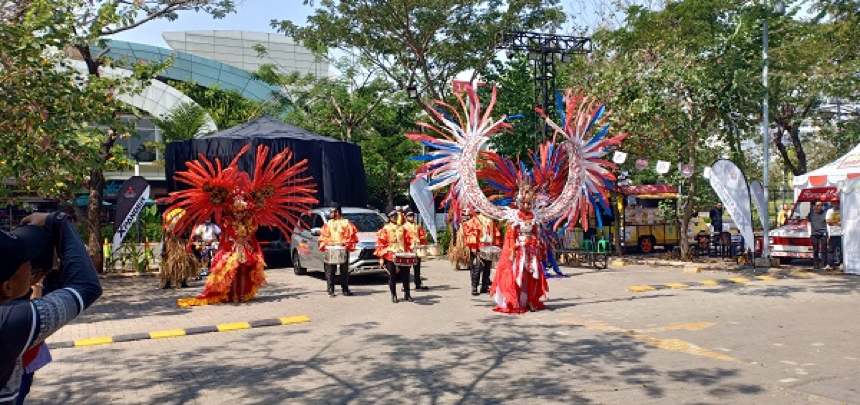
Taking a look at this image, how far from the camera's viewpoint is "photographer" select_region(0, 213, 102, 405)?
2.71 meters

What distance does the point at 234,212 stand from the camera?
12.3 meters

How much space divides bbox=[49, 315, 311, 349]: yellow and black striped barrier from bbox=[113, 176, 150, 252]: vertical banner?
280 inches

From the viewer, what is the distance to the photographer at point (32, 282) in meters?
2.71

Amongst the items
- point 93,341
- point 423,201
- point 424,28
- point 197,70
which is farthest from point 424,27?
point 197,70

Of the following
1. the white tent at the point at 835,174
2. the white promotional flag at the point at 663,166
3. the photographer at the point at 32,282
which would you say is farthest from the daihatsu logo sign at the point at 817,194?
the photographer at the point at 32,282

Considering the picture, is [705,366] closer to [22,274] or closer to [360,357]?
[360,357]

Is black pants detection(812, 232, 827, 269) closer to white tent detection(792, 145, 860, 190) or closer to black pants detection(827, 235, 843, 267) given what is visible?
black pants detection(827, 235, 843, 267)

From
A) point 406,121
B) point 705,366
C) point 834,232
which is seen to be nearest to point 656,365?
point 705,366

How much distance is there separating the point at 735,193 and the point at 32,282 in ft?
51.4

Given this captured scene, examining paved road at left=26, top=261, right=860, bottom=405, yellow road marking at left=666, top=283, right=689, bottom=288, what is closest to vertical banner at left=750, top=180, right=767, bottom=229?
yellow road marking at left=666, top=283, right=689, bottom=288

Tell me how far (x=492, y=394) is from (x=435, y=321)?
3.96 meters

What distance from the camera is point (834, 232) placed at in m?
16.7

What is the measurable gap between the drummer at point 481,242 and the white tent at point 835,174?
26.1ft

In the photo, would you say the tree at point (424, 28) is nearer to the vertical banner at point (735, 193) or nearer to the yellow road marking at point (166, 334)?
the vertical banner at point (735, 193)
